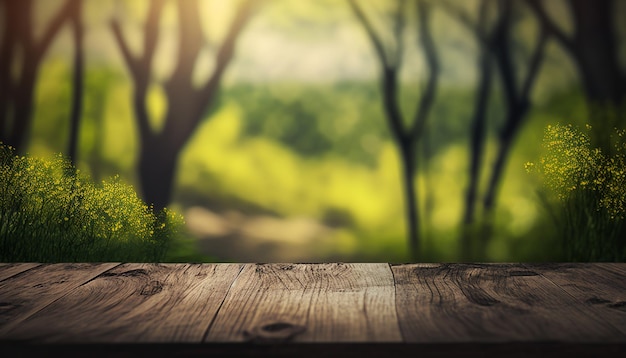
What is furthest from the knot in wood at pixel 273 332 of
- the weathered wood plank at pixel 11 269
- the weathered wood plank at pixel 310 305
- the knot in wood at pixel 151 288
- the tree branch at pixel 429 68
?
the tree branch at pixel 429 68

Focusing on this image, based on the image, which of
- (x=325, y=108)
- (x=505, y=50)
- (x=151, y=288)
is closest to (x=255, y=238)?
(x=325, y=108)

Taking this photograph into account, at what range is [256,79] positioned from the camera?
225 centimetres

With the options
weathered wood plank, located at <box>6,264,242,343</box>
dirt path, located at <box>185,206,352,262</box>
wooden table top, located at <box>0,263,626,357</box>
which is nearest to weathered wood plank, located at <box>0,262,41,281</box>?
wooden table top, located at <box>0,263,626,357</box>

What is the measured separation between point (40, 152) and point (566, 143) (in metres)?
1.76

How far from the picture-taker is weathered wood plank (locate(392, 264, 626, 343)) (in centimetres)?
115

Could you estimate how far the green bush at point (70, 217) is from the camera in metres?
2.24

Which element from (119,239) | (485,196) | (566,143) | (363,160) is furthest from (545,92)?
(119,239)

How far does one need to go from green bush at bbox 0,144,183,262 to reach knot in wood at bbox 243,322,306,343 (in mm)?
1140

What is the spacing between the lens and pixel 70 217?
2252 millimetres

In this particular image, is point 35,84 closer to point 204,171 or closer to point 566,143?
point 204,171

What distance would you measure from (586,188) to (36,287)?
1711mm

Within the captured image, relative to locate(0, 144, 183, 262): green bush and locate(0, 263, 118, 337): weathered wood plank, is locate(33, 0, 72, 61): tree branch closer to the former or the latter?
locate(0, 144, 183, 262): green bush

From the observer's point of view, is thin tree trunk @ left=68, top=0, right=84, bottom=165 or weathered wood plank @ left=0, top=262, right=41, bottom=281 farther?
thin tree trunk @ left=68, top=0, right=84, bottom=165

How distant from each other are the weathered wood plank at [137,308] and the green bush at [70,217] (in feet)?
1.44
